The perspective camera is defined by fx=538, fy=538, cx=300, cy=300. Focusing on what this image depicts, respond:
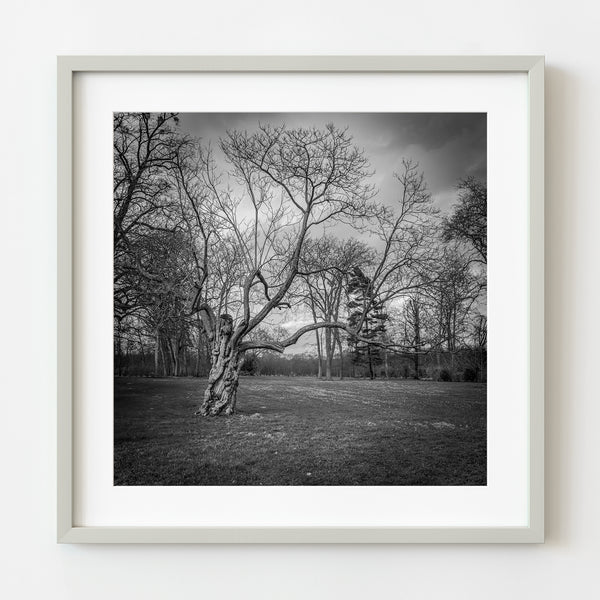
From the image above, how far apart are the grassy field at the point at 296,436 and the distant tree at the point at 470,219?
0.38m

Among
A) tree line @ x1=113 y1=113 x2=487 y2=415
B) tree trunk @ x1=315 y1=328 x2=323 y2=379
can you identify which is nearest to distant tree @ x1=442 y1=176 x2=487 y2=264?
tree line @ x1=113 y1=113 x2=487 y2=415

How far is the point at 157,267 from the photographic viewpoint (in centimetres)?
146

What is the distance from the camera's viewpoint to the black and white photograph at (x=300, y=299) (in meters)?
1.44

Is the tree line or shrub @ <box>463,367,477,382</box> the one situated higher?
the tree line

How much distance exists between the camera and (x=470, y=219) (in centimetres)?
146

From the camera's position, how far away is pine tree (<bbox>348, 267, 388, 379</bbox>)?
1.44m

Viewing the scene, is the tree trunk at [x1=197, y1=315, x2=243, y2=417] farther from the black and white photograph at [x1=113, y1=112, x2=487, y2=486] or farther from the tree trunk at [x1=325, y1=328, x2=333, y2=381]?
the tree trunk at [x1=325, y1=328, x2=333, y2=381]

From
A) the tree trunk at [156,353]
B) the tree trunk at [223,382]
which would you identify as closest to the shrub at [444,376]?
the tree trunk at [223,382]

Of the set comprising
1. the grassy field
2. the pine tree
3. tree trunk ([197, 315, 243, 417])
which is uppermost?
the pine tree
